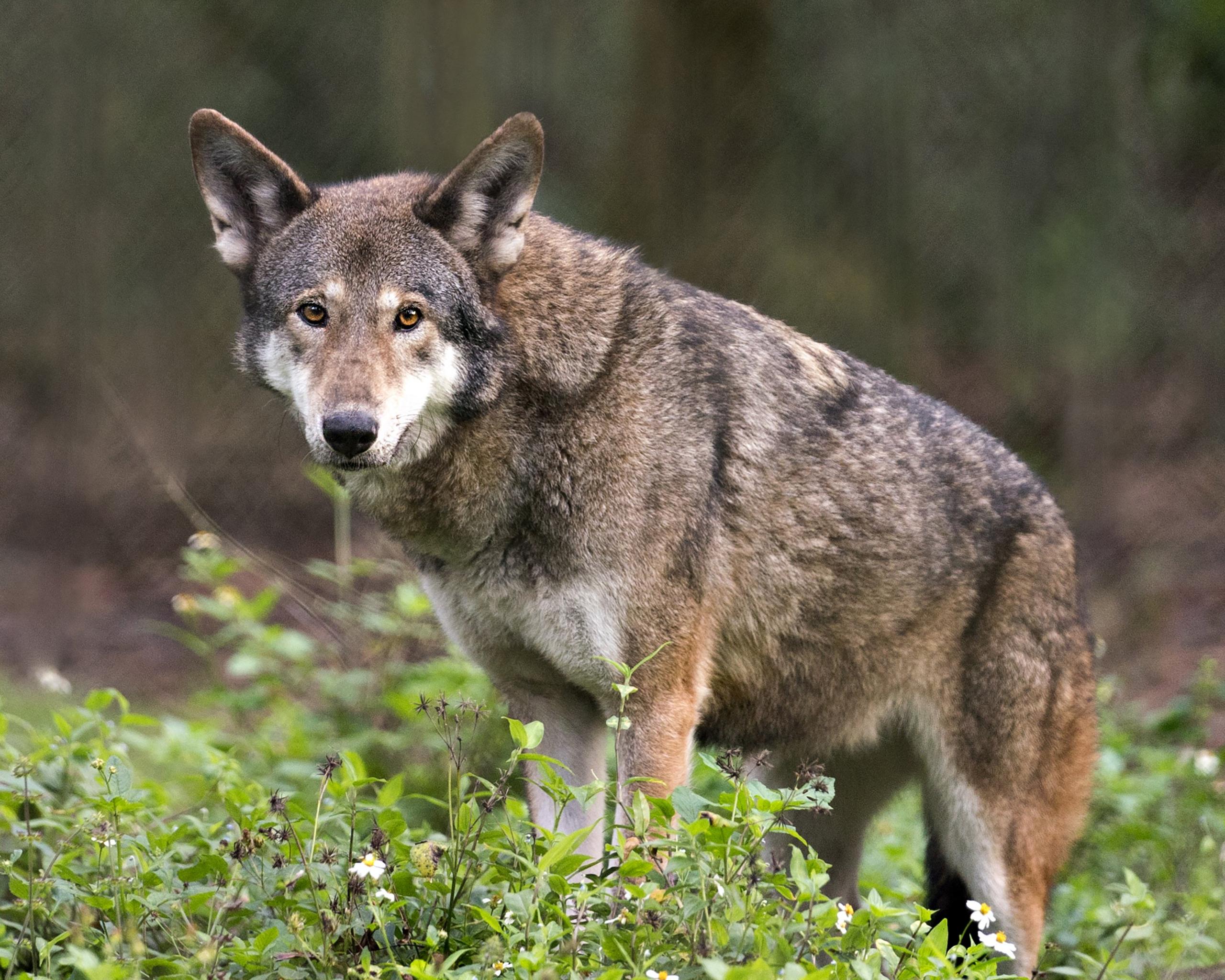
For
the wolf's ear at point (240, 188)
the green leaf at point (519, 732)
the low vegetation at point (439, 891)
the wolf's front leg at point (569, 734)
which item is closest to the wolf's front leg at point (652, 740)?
the low vegetation at point (439, 891)

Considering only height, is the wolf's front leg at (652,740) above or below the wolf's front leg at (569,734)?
above

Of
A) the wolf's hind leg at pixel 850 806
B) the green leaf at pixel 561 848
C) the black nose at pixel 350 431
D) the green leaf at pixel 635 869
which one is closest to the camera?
the green leaf at pixel 561 848

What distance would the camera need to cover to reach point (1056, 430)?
1045 cm

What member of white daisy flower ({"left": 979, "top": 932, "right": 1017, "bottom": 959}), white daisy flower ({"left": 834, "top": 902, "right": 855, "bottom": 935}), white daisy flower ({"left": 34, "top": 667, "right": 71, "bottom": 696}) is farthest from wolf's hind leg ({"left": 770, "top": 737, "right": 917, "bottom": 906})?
white daisy flower ({"left": 34, "top": 667, "right": 71, "bottom": 696})

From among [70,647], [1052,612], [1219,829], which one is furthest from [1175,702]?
[70,647]

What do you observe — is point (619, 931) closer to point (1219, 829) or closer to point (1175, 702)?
point (1219, 829)

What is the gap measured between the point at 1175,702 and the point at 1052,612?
123 inches

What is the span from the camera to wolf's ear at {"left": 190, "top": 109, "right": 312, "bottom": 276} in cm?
406

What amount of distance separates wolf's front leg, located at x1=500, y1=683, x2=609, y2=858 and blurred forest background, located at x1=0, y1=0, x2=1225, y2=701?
4.31 m

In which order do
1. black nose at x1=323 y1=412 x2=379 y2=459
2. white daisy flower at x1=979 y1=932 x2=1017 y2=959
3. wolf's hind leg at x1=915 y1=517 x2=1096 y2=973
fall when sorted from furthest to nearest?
wolf's hind leg at x1=915 y1=517 x2=1096 y2=973
black nose at x1=323 y1=412 x2=379 y2=459
white daisy flower at x1=979 y1=932 x2=1017 y2=959

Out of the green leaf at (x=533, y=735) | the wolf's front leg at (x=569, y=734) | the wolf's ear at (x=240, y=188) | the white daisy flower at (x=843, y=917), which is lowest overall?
the wolf's front leg at (x=569, y=734)

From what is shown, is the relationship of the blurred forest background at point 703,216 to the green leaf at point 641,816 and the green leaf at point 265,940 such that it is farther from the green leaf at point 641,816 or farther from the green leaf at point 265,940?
the green leaf at point 641,816

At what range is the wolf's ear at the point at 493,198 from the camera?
3936mm

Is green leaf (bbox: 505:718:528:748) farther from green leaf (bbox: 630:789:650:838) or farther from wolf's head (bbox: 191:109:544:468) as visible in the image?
wolf's head (bbox: 191:109:544:468)
